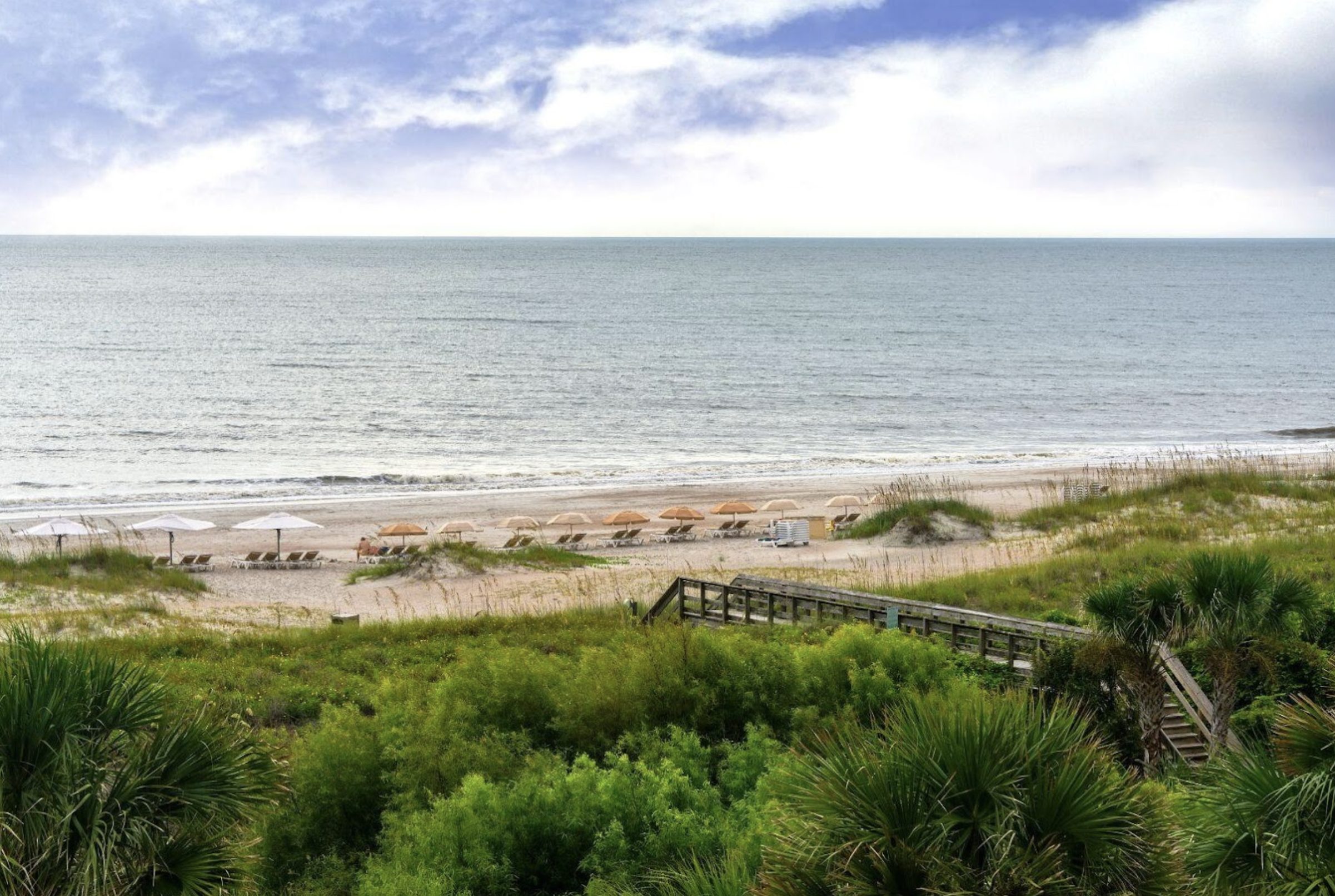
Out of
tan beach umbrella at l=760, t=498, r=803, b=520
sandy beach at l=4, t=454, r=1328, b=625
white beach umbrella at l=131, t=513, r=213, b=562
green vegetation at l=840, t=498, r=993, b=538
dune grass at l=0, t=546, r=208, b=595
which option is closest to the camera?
sandy beach at l=4, t=454, r=1328, b=625

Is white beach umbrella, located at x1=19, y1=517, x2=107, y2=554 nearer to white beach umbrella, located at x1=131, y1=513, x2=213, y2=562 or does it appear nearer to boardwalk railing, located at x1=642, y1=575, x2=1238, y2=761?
white beach umbrella, located at x1=131, y1=513, x2=213, y2=562

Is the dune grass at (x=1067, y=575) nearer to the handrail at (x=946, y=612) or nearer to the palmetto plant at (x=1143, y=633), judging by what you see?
the handrail at (x=946, y=612)

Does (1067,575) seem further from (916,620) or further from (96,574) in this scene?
(96,574)

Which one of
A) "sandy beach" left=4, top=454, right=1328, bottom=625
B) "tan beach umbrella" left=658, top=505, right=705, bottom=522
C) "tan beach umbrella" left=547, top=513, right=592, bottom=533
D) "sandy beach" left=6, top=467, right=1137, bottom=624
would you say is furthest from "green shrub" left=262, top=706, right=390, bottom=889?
"tan beach umbrella" left=658, top=505, right=705, bottom=522

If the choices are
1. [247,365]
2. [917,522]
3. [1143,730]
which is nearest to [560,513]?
[917,522]

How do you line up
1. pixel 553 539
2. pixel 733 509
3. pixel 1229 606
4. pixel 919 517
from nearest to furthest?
1. pixel 1229 606
2. pixel 919 517
3. pixel 553 539
4. pixel 733 509

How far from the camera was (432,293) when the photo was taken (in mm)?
151625

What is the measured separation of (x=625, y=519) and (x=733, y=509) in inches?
143

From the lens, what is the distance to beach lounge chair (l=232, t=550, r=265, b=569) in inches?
1286

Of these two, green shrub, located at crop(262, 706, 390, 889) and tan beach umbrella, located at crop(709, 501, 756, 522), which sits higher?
green shrub, located at crop(262, 706, 390, 889)

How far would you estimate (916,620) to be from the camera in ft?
58.2

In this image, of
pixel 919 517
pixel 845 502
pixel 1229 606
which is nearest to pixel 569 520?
pixel 845 502

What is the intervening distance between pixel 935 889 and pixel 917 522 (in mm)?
28531

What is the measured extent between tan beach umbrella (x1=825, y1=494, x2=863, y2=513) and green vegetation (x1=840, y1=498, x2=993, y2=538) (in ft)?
11.0
